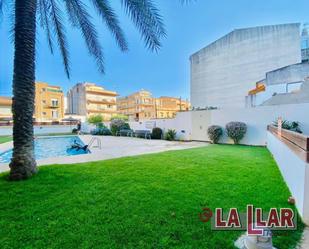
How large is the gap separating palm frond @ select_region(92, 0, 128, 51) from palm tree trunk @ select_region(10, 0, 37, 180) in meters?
1.83

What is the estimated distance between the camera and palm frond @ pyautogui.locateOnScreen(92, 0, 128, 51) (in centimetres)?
614

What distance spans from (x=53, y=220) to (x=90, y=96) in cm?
4705

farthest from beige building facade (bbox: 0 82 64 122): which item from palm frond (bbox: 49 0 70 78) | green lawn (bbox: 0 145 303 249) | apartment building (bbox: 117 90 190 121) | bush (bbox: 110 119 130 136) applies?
green lawn (bbox: 0 145 303 249)

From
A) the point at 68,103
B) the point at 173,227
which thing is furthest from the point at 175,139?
the point at 68,103

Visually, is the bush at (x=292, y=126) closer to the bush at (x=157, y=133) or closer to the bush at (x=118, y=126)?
the bush at (x=157, y=133)

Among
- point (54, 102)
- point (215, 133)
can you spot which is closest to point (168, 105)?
point (54, 102)

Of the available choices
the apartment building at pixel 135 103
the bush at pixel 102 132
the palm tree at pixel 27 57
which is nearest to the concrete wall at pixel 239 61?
the bush at pixel 102 132

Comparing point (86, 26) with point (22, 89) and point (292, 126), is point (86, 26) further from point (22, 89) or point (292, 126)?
point (292, 126)

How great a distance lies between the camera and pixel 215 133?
13500 millimetres

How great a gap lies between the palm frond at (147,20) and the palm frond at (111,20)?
886 mm

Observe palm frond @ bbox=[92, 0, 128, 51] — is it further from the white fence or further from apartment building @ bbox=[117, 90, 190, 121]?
apartment building @ bbox=[117, 90, 190, 121]

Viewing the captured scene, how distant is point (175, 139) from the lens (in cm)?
1683

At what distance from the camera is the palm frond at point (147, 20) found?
17.4 ft

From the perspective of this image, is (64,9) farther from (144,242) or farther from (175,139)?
(175,139)
